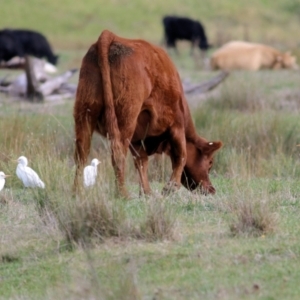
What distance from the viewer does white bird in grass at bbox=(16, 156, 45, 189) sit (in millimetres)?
10094

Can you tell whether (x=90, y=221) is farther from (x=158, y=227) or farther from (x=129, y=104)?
(x=129, y=104)

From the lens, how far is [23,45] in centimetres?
3384

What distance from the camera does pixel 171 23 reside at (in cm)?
3762

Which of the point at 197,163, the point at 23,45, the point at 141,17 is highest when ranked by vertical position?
the point at 197,163

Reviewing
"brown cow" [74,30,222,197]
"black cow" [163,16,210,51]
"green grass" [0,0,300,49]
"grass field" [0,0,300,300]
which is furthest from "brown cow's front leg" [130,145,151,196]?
"green grass" [0,0,300,49]

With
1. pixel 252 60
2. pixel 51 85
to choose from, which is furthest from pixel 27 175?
pixel 252 60

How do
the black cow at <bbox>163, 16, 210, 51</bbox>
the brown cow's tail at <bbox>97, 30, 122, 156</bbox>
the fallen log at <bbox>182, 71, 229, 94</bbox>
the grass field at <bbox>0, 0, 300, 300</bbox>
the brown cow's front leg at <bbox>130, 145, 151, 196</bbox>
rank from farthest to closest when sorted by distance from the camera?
the black cow at <bbox>163, 16, 210, 51</bbox> < the fallen log at <bbox>182, 71, 229, 94</bbox> < the brown cow's front leg at <bbox>130, 145, 151, 196</bbox> < the brown cow's tail at <bbox>97, 30, 122, 156</bbox> < the grass field at <bbox>0, 0, 300, 300</bbox>

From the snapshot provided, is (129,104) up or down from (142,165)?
up

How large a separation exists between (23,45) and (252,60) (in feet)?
30.5

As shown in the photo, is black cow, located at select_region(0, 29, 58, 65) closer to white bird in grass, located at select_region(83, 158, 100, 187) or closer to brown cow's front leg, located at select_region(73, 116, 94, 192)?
white bird in grass, located at select_region(83, 158, 100, 187)

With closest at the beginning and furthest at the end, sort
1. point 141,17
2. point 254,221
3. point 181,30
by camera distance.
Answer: point 254,221 → point 181,30 → point 141,17

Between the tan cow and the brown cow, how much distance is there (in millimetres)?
17207

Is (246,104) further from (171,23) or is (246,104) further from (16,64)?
(171,23)

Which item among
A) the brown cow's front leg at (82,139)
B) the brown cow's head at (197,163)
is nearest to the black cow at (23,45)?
the brown cow's head at (197,163)
